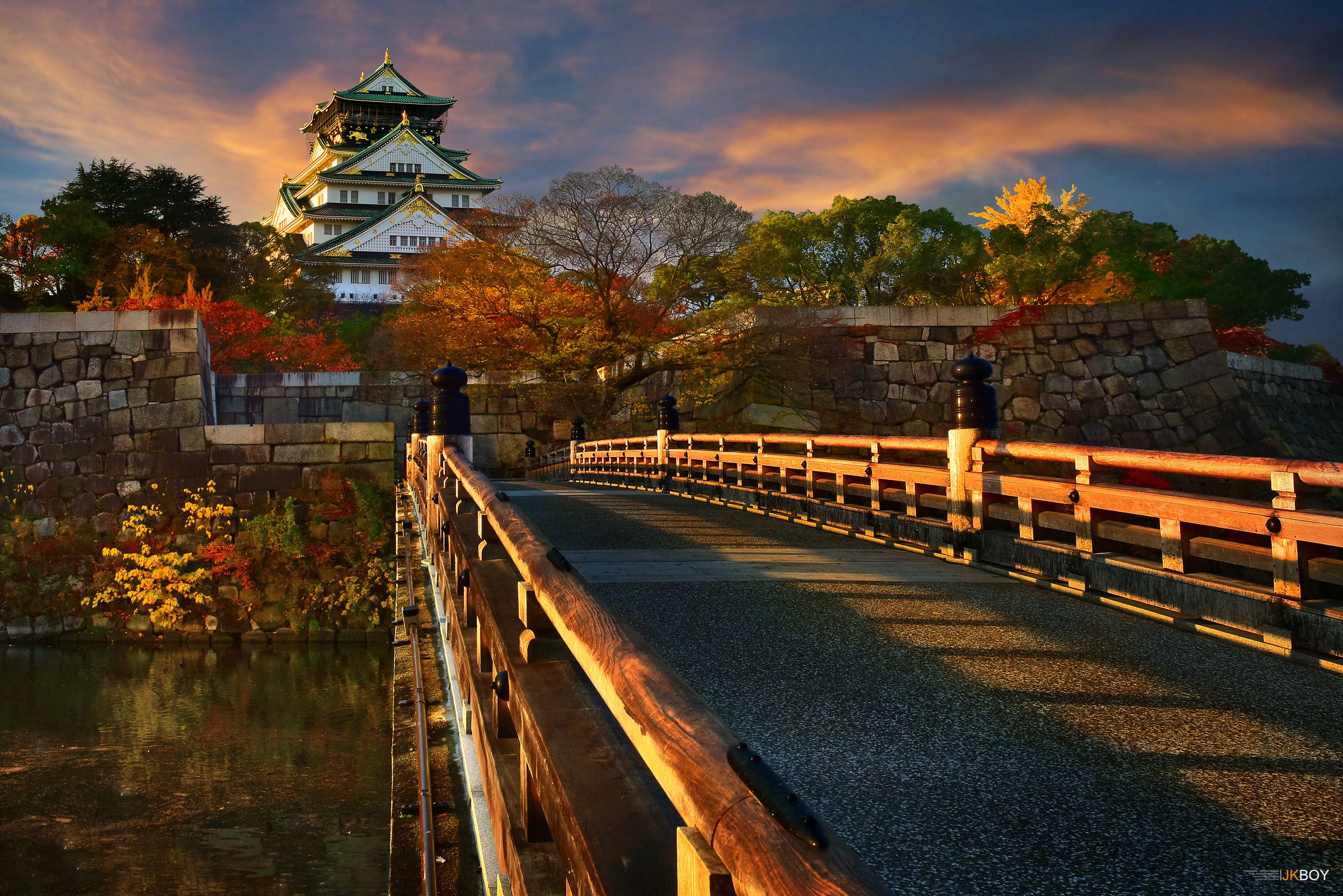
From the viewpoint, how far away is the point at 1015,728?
359 centimetres

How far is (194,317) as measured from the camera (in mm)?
21328

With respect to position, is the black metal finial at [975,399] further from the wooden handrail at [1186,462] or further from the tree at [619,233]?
the tree at [619,233]

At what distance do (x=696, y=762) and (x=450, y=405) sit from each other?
30.7 ft

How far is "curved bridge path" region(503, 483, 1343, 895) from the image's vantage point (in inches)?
102

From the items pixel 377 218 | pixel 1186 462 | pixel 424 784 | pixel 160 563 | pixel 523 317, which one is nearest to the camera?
pixel 424 784

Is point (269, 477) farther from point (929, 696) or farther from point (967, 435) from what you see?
point (929, 696)

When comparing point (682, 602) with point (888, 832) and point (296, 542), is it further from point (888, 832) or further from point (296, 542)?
point (296, 542)

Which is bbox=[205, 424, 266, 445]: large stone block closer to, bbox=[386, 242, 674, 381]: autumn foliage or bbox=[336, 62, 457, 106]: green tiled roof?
bbox=[386, 242, 674, 381]: autumn foliage

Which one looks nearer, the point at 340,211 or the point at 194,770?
the point at 194,770

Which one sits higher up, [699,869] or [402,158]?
[402,158]

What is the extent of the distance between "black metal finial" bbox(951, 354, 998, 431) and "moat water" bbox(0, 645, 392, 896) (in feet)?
25.4

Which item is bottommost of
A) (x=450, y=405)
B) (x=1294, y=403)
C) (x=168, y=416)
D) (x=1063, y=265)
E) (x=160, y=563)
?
(x=160, y=563)

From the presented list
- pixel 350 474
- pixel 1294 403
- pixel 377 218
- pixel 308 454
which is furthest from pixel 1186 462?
pixel 377 218

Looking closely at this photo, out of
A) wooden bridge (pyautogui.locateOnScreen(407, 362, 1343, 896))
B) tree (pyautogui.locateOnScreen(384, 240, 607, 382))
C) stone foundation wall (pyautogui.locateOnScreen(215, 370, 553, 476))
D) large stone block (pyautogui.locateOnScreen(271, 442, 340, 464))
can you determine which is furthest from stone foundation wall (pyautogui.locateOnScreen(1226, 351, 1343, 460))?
large stone block (pyautogui.locateOnScreen(271, 442, 340, 464))
